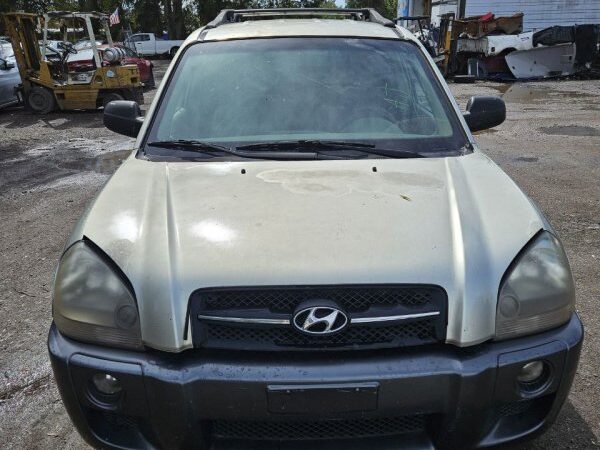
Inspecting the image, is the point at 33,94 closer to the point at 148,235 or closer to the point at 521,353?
the point at 148,235

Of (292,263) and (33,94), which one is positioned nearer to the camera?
(292,263)

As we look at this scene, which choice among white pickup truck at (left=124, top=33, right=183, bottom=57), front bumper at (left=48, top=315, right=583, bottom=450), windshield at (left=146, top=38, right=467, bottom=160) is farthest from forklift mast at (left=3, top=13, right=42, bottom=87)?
white pickup truck at (left=124, top=33, right=183, bottom=57)

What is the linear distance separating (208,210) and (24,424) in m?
1.50

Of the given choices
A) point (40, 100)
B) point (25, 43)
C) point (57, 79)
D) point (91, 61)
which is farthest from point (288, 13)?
point (91, 61)

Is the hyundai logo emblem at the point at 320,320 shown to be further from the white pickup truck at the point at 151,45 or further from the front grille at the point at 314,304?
the white pickup truck at the point at 151,45

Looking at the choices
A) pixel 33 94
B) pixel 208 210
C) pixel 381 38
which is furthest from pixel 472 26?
pixel 208 210

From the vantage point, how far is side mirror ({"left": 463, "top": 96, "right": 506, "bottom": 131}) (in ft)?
11.0

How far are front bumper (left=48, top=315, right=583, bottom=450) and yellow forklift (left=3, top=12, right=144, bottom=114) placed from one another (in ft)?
40.1

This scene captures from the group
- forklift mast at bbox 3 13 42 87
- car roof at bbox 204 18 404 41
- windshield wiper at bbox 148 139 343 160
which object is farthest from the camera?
forklift mast at bbox 3 13 42 87

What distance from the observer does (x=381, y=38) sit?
333 cm

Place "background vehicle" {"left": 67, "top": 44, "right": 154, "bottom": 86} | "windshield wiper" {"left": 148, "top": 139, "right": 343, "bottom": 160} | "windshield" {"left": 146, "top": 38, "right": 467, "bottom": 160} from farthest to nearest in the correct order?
"background vehicle" {"left": 67, "top": 44, "right": 154, "bottom": 86}, "windshield" {"left": 146, "top": 38, "right": 467, "bottom": 160}, "windshield wiper" {"left": 148, "top": 139, "right": 343, "bottom": 160}

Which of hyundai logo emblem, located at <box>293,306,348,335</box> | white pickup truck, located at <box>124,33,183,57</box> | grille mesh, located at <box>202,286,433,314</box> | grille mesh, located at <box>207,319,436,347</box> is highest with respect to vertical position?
grille mesh, located at <box>202,286,433,314</box>

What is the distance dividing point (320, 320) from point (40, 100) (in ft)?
44.1

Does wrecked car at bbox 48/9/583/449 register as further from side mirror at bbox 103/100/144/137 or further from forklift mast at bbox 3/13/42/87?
forklift mast at bbox 3/13/42/87
